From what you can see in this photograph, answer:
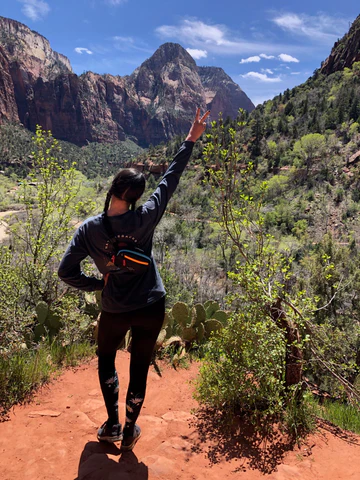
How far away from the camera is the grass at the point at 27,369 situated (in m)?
2.43

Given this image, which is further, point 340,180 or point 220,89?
point 220,89

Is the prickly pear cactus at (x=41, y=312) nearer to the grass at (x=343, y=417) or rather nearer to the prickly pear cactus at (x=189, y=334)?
the prickly pear cactus at (x=189, y=334)

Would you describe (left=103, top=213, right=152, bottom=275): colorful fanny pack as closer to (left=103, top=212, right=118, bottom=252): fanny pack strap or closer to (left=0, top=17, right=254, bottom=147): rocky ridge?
(left=103, top=212, right=118, bottom=252): fanny pack strap

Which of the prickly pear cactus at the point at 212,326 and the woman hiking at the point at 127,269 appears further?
the prickly pear cactus at the point at 212,326

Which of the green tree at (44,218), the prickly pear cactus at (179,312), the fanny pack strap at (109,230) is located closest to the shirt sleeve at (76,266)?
the fanny pack strap at (109,230)

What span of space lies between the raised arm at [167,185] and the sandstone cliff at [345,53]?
60.0m

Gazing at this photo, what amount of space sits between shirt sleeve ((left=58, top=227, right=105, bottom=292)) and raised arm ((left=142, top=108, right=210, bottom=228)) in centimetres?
38

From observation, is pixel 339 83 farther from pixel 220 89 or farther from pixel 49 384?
pixel 220 89

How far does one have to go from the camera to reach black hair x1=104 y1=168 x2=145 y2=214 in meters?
1.66

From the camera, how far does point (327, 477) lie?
183 cm

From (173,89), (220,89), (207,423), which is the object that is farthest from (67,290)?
(220,89)

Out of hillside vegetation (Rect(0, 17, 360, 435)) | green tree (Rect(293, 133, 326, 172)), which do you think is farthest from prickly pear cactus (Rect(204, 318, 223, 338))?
green tree (Rect(293, 133, 326, 172))

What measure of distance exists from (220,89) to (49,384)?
Result: 216065 millimetres

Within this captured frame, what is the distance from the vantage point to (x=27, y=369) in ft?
8.70
